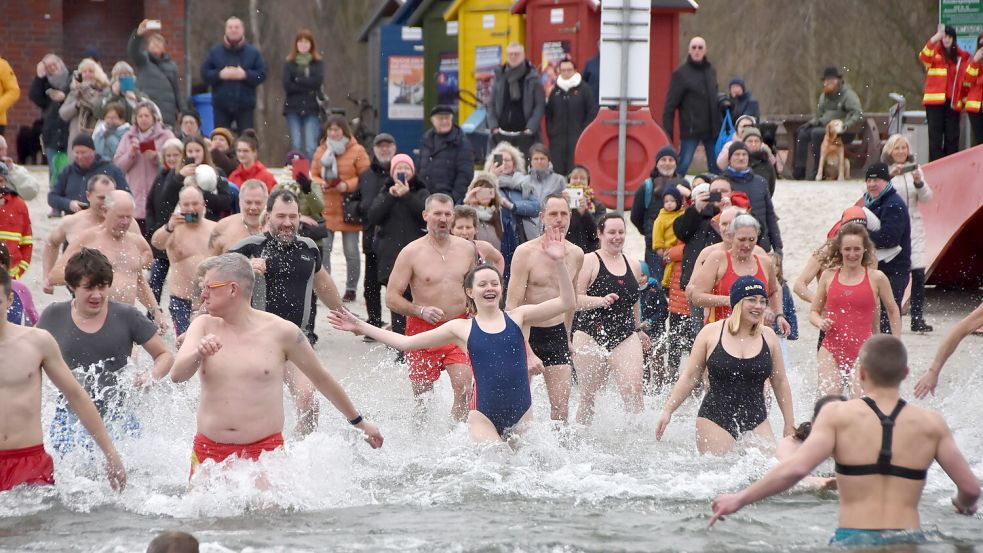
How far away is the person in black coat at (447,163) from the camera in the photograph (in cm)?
1395

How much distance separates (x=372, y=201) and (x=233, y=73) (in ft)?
16.3

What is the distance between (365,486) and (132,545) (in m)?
1.79

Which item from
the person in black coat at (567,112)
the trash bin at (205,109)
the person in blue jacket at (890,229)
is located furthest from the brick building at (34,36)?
the person in blue jacket at (890,229)

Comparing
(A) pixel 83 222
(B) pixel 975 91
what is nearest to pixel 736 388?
(A) pixel 83 222

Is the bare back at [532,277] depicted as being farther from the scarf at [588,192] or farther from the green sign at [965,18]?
the green sign at [965,18]

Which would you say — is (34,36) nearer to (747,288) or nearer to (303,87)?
(303,87)

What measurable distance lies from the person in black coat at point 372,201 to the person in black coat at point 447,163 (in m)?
0.61

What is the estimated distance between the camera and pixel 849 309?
980cm

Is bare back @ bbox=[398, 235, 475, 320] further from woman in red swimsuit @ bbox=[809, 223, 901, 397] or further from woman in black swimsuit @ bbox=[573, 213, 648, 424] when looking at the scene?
woman in red swimsuit @ bbox=[809, 223, 901, 397]

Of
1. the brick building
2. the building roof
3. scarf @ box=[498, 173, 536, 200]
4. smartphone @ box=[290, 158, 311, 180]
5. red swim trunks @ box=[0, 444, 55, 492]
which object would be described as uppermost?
the building roof

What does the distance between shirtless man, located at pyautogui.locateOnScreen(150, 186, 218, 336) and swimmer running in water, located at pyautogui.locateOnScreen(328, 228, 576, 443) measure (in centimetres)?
322

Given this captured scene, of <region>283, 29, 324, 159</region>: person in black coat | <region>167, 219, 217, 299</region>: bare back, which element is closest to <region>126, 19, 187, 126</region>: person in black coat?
<region>283, 29, 324, 159</region>: person in black coat

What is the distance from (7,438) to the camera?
22.6ft

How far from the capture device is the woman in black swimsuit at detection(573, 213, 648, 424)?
32.6 feet
